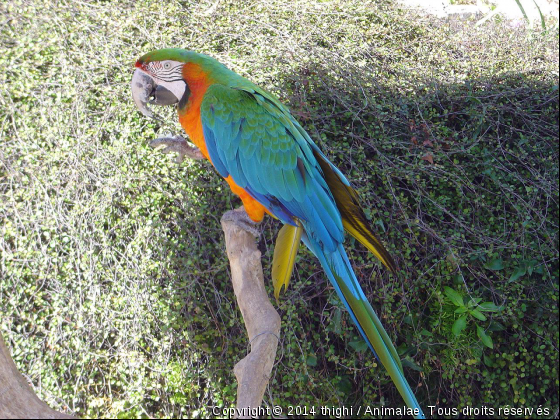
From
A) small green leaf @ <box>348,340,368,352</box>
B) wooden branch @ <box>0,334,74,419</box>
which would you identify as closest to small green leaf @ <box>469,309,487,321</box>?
small green leaf @ <box>348,340,368,352</box>

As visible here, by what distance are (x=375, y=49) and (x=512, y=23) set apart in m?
1.31

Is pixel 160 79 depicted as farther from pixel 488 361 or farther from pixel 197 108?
pixel 488 361

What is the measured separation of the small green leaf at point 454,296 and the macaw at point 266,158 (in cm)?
93

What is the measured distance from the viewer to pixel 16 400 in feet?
3.37

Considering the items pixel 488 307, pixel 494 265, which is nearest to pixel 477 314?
pixel 488 307

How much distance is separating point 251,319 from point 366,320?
0.32 m

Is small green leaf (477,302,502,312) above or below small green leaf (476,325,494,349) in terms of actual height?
above

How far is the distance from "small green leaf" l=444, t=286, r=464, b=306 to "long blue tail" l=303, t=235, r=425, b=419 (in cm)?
100

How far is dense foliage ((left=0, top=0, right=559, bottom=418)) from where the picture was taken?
230 cm

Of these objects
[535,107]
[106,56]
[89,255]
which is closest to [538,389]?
[535,107]

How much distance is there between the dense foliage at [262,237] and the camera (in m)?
2.30

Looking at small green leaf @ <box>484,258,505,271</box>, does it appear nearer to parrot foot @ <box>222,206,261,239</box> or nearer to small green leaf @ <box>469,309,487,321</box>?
small green leaf @ <box>469,309,487,321</box>

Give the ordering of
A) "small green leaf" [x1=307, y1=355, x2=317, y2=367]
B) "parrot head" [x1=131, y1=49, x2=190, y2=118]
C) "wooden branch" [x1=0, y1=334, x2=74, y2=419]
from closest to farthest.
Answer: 1. "wooden branch" [x1=0, y1=334, x2=74, y2=419]
2. "parrot head" [x1=131, y1=49, x2=190, y2=118]
3. "small green leaf" [x1=307, y1=355, x2=317, y2=367]

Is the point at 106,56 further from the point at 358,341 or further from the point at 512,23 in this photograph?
the point at 512,23
